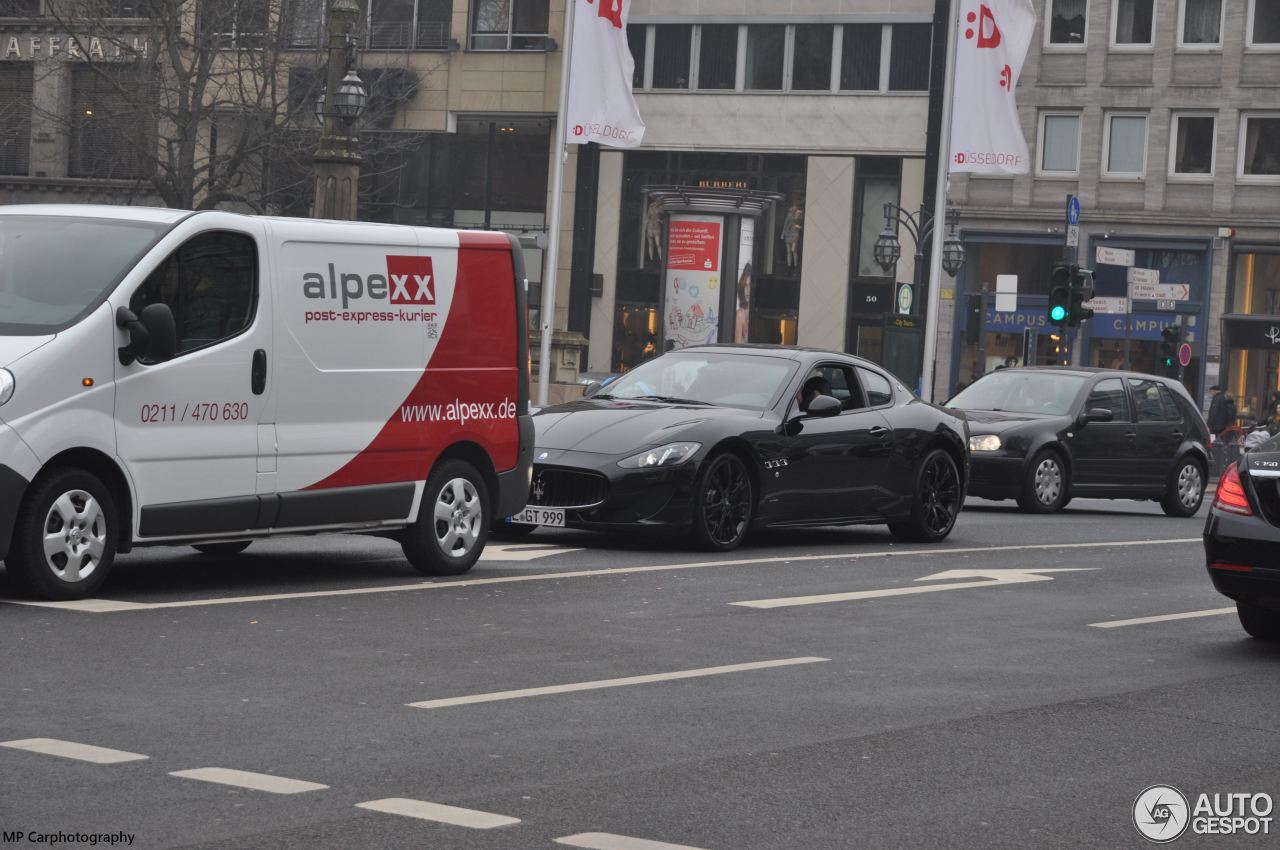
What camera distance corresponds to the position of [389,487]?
11.7 m

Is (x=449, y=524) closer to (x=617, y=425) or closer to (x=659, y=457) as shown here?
(x=659, y=457)

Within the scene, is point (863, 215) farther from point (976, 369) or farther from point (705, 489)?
point (705, 489)

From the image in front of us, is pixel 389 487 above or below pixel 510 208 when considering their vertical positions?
below

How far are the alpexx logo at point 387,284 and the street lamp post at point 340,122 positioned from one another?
965cm

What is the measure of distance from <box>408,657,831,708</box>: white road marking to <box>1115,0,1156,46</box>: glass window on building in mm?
44940

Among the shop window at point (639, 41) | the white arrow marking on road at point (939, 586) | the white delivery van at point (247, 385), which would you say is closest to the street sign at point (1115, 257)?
the white arrow marking on road at point (939, 586)

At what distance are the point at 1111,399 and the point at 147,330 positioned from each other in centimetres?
1509

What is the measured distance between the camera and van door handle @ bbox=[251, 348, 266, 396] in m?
10.8

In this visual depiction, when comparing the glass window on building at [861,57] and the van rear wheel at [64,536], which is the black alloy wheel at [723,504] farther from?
the glass window on building at [861,57]

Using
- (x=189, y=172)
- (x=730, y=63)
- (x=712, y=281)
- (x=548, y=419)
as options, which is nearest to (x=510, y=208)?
(x=730, y=63)

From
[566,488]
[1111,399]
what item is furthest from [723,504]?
[1111,399]

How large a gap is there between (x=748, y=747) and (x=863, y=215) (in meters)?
45.3

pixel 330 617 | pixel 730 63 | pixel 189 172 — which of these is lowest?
pixel 330 617

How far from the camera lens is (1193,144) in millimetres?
51125
